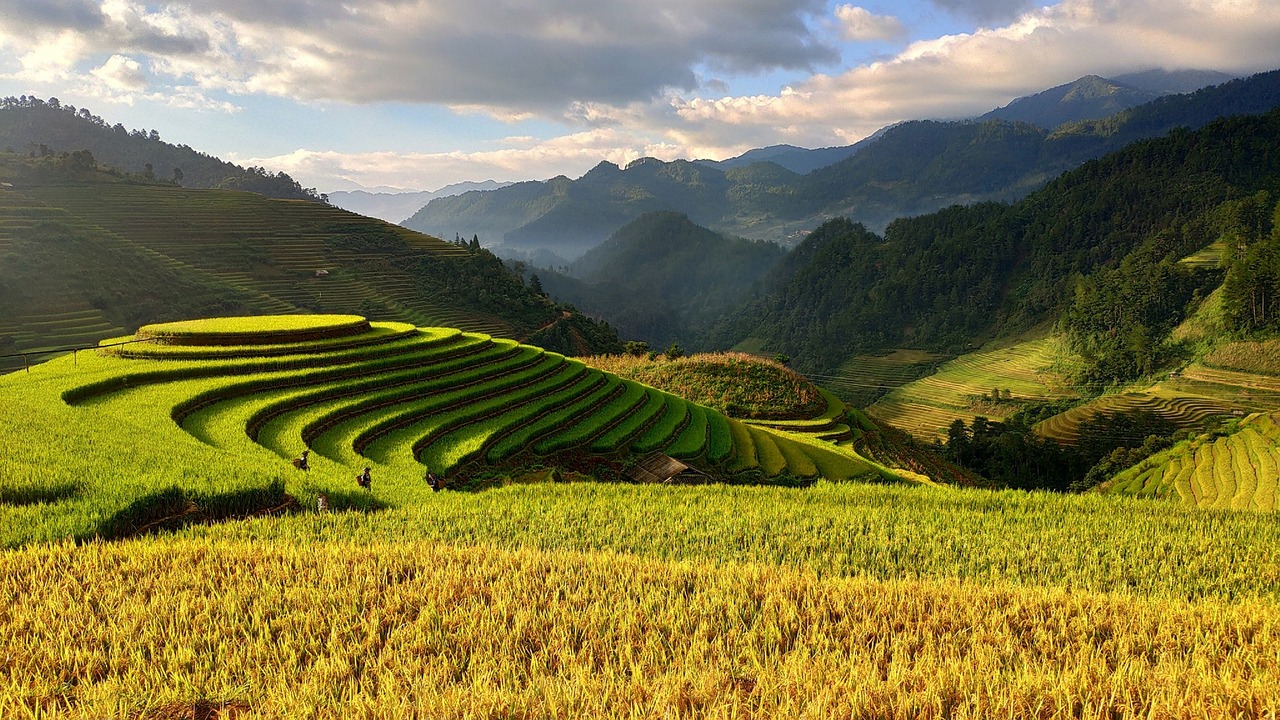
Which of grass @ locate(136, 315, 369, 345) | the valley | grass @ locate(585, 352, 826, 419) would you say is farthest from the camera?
grass @ locate(585, 352, 826, 419)

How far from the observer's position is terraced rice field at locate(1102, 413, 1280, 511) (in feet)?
106

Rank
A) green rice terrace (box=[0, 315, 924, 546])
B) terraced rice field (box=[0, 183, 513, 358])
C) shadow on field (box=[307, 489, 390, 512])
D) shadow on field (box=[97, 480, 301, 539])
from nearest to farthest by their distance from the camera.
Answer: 1. shadow on field (box=[97, 480, 301, 539])
2. green rice terrace (box=[0, 315, 924, 546])
3. shadow on field (box=[307, 489, 390, 512])
4. terraced rice field (box=[0, 183, 513, 358])

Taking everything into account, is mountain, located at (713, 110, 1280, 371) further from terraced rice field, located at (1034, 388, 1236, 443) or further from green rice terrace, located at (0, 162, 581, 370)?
green rice terrace, located at (0, 162, 581, 370)

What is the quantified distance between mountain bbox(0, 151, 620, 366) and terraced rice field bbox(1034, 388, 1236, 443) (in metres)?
50.3

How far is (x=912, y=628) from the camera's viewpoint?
4570 mm

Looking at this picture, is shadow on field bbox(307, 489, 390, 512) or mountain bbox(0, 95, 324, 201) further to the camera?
mountain bbox(0, 95, 324, 201)

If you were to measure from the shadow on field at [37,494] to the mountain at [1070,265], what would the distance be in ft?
321

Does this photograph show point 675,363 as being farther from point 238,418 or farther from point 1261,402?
point 1261,402

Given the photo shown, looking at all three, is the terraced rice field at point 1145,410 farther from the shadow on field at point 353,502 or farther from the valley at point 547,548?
the shadow on field at point 353,502

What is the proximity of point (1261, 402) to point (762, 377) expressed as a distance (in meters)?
55.7

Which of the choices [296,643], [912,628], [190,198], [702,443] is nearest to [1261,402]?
[702,443]

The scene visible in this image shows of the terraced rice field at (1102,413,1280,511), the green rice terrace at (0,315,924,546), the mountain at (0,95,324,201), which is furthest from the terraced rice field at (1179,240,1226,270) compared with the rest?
the mountain at (0,95,324,201)

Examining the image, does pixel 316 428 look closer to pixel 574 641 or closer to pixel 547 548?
pixel 547 548

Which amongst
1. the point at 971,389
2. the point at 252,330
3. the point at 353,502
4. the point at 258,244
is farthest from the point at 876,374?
the point at 353,502
